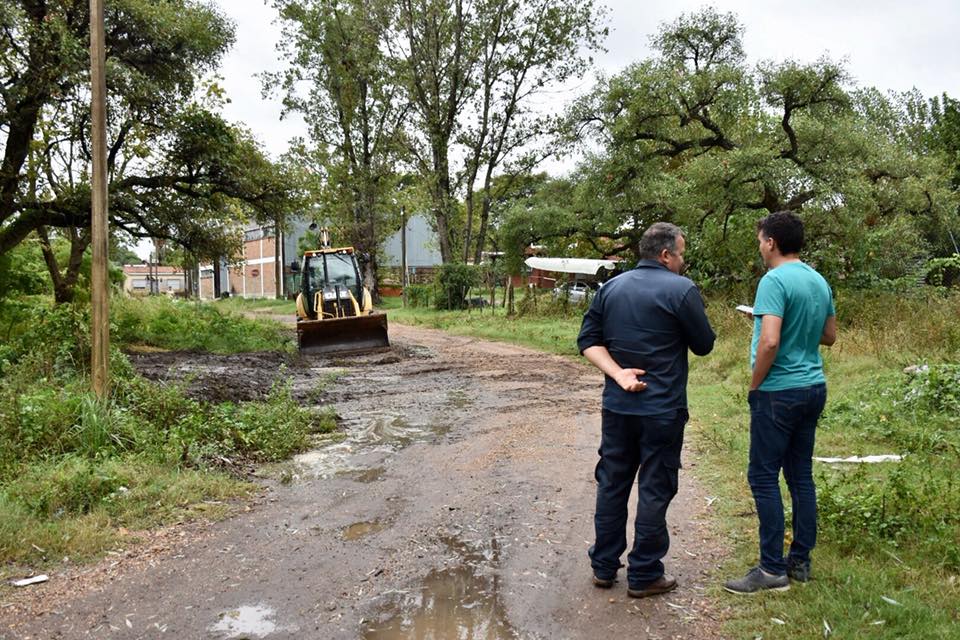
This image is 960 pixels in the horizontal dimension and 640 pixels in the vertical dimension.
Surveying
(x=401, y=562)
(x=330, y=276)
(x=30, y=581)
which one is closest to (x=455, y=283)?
(x=330, y=276)

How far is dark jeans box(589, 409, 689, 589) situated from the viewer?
12.1ft

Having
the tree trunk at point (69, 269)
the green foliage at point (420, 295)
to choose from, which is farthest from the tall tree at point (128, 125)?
the green foliage at point (420, 295)

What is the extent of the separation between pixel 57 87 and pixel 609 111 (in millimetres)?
12564

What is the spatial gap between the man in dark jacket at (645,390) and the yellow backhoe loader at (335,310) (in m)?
12.8

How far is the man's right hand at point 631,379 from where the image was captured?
3.62 meters

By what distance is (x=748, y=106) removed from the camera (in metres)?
17.6

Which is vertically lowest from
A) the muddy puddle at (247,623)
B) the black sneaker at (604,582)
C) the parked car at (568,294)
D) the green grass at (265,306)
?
the muddy puddle at (247,623)

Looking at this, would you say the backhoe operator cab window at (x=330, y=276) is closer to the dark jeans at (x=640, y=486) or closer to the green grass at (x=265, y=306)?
the dark jeans at (x=640, y=486)

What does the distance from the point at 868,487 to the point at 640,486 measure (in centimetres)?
214

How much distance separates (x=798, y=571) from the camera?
148 inches

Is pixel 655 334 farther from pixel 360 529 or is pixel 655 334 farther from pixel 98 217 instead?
pixel 98 217

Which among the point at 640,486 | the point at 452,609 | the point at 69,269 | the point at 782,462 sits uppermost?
the point at 69,269

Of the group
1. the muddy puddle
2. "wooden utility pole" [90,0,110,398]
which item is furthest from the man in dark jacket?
"wooden utility pole" [90,0,110,398]

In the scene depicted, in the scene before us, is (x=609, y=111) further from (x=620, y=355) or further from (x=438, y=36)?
(x=620, y=355)
